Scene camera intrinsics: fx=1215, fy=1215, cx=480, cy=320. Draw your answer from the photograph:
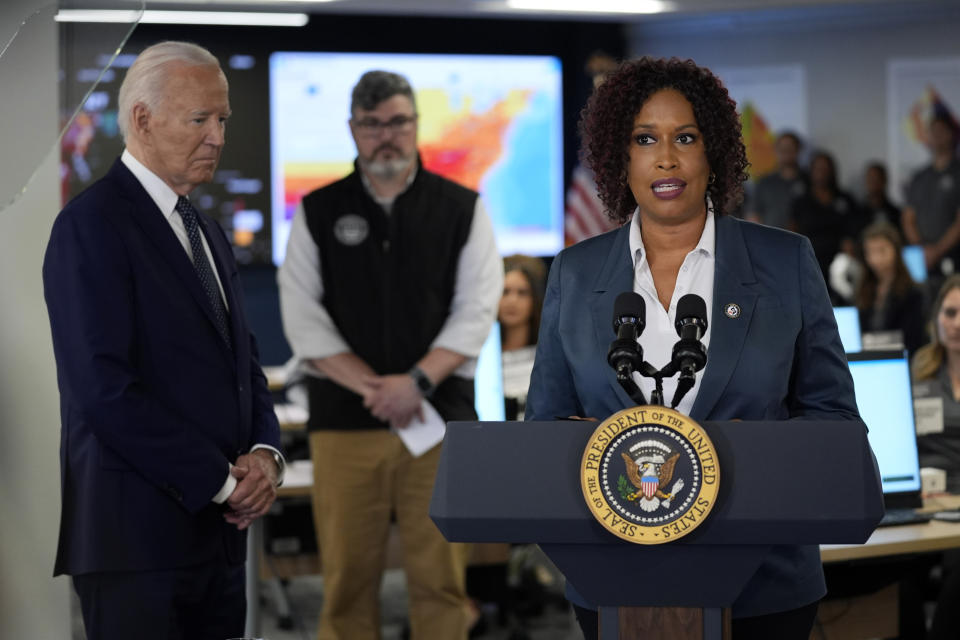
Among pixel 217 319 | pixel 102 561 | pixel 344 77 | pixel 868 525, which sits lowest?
pixel 102 561

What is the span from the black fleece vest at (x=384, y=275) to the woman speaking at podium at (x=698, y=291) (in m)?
1.50

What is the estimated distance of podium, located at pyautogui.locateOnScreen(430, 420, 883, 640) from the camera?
148 centimetres

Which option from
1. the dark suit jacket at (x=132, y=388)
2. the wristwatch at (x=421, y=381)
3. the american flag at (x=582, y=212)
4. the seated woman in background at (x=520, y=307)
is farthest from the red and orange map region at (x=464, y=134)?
the dark suit jacket at (x=132, y=388)

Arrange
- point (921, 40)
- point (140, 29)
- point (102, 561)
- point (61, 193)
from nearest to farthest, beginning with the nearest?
point (102, 561)
point (61, 193)
point (140, 29)
point (921, 40)

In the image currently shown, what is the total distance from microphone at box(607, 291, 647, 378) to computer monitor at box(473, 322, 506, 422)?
2.74m

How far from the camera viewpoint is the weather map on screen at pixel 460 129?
10273 millimetres

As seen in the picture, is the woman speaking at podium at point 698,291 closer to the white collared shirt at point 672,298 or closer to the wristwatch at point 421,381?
the white collared shirt at point 672,298

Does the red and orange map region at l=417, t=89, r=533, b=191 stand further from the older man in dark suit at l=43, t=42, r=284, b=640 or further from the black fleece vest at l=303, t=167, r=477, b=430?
the older man in dark suit at l=43, t=42, r=284, b=640

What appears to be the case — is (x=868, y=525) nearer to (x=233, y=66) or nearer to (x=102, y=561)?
(x=102, y=561)

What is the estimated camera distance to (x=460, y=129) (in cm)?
1074

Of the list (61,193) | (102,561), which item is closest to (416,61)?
(61,193)

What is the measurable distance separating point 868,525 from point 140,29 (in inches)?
356

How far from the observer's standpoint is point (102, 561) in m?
2.23

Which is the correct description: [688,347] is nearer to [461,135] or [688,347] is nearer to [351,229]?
[351,229]
